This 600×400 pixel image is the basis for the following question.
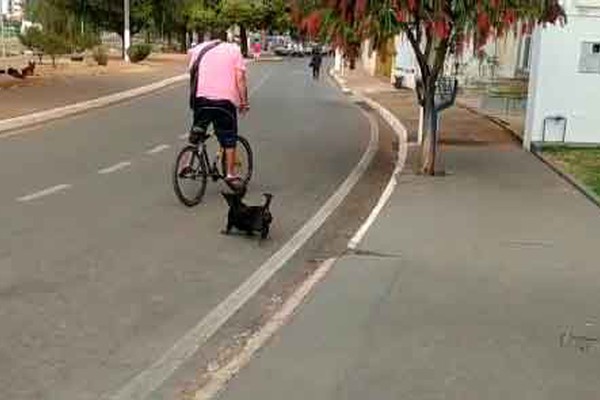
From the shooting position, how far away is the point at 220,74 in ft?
35.1

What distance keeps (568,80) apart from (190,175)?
8.57 meters

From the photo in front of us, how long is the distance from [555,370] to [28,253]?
4594 mm

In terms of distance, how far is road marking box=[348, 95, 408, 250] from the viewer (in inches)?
366

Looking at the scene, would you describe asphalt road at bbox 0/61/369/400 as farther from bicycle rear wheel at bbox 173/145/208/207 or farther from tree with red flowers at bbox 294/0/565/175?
tree with red flowers at bbox 294/0/565/175

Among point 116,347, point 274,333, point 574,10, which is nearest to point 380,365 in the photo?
point 274,333

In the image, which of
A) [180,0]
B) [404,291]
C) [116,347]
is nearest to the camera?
[116,347]

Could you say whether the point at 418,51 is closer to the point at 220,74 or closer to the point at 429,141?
the point at 429,141

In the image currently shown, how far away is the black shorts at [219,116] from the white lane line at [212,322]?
4.46ft

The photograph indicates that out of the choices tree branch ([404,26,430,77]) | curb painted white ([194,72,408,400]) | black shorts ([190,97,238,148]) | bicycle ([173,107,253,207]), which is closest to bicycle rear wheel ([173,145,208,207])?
bicycle ([173,107,253,207])

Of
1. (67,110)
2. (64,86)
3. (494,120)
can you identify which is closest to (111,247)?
(67,110)

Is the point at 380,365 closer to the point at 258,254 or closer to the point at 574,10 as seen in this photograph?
the point at 258,254

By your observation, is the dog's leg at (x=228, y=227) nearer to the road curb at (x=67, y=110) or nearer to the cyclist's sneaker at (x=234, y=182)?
the cyclist's sneaker at (x=234, y=182)

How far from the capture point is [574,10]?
16297 millimetres

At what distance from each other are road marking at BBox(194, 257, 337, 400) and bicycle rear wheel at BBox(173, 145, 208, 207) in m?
2.98
